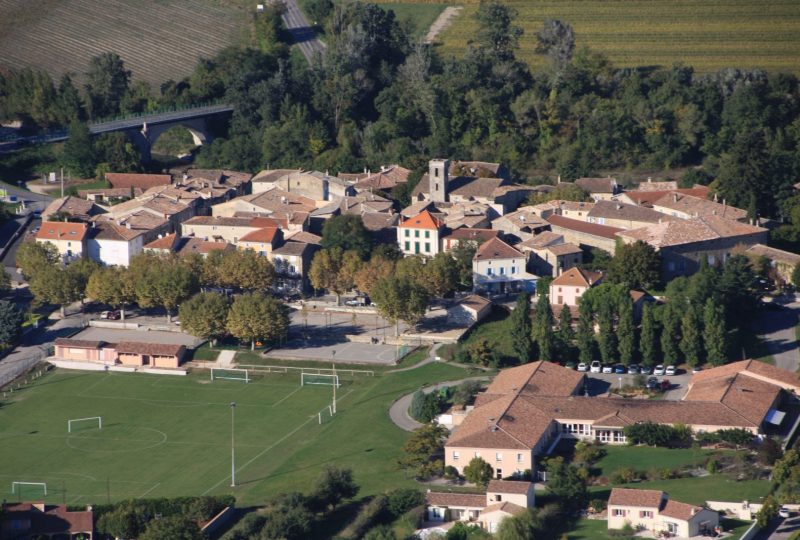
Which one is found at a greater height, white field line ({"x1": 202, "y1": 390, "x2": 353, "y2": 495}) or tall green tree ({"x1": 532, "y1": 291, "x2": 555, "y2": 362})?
tall green tree ({"x1": 532, "y1": 291, "x2": 555, "y2": 362})

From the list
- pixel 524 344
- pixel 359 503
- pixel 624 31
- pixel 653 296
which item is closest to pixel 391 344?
pixel 524 344

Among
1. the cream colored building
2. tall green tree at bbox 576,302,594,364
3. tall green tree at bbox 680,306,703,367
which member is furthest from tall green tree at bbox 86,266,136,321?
the cream colored building

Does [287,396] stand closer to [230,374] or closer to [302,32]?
[230,374]

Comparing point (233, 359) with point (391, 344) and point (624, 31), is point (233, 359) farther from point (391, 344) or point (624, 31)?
point (624, 31)

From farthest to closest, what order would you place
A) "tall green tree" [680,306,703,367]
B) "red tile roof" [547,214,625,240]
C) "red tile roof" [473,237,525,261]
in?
"red tile roof" [547,214,625,240] → "red tile roof" [473,237,525,261] → "tall green tree" [680,306,703,367]

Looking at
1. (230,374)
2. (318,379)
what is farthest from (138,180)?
(318,379)

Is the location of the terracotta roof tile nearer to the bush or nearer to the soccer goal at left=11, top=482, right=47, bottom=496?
the bush

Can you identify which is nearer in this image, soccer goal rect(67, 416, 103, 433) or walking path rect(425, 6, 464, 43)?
soccer goal rect(67, 416, 103, 433)

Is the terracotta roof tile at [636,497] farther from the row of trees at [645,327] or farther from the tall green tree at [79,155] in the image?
the tall green tree at [79,155]
